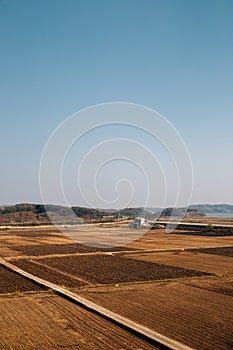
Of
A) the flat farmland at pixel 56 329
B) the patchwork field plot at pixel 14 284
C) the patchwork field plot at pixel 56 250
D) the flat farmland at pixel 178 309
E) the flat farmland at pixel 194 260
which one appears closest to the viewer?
the flat farmland at pixel 56 329

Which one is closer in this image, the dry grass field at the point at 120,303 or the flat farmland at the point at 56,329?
the flat farmland at the point at 56,329

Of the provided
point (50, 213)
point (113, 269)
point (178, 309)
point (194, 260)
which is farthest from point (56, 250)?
point (50, 213)

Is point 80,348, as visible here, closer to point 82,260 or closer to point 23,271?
point 23,271

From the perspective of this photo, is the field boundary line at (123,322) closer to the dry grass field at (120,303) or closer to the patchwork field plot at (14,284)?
the dry grass field at (120,303)

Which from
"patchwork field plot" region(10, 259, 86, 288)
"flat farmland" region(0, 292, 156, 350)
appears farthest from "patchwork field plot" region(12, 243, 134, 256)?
"flat farmland" region(0, 292, 156, 350)

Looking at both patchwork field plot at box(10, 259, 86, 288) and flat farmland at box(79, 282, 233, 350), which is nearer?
flat farmland at box(79, 282, 233, 350)

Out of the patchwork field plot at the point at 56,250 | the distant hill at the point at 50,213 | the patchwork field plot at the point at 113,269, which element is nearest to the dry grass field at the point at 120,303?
the patchwork field plot at the point at 113,269

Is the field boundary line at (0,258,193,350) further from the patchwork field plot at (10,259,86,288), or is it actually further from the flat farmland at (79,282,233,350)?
the patchwork field plot at (10,259,86,288)

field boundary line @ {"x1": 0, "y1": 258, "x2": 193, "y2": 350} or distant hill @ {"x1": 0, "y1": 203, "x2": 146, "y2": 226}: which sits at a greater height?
distant hill @ {"x1": 0, "y1": 203, "x2": 146, "y2": 226}
